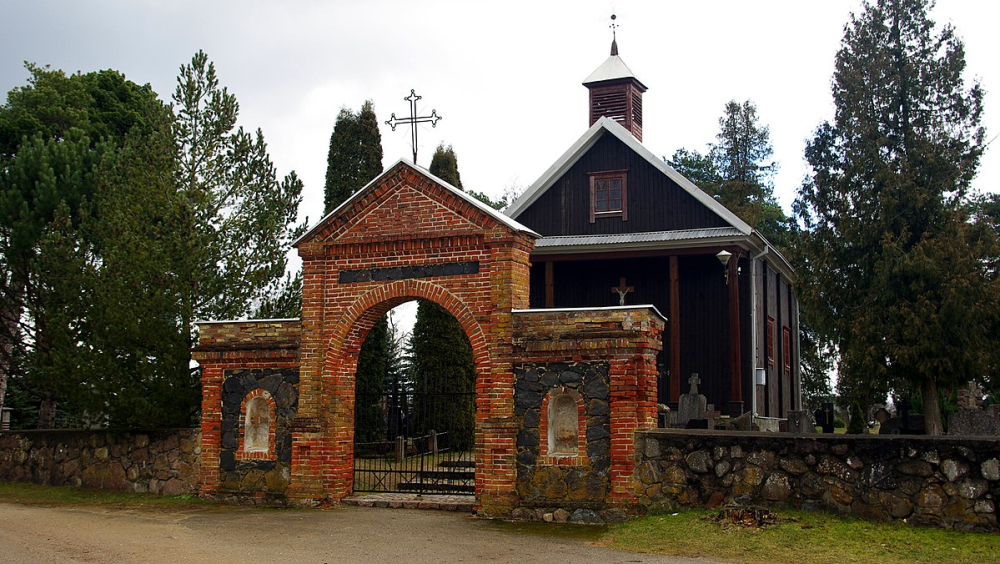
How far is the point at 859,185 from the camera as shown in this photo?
67.4 feet

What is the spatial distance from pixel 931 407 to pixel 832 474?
10.0 meters

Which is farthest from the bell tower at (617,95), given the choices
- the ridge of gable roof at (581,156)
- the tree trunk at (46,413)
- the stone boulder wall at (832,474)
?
the tree trunk at (46,413)

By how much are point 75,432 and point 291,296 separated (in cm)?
421

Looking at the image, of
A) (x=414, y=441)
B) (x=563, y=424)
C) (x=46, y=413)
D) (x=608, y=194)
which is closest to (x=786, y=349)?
(x=608, y=194)

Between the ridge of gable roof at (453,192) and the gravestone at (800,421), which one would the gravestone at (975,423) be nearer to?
the gravestone at (800,421)

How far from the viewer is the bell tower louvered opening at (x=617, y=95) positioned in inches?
957

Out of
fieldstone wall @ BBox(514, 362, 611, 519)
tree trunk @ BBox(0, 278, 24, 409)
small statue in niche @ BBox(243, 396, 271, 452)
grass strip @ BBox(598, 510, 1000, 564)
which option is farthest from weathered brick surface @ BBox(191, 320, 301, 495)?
tree trunk @ BBox(0, 278, 24, 409)

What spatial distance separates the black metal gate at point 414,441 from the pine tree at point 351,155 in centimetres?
509

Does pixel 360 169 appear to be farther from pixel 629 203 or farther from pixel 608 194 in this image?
pixel 629 203

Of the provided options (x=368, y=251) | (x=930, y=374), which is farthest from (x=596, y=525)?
(x=930, y=374)

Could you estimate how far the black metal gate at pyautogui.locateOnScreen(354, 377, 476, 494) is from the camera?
1541cm

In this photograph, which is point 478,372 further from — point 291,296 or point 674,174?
point 674,174

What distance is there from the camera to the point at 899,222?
19797mm

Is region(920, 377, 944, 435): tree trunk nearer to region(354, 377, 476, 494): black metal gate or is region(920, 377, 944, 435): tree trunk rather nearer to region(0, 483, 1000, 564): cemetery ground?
region(354, 377, 476, 494): black metal gate
